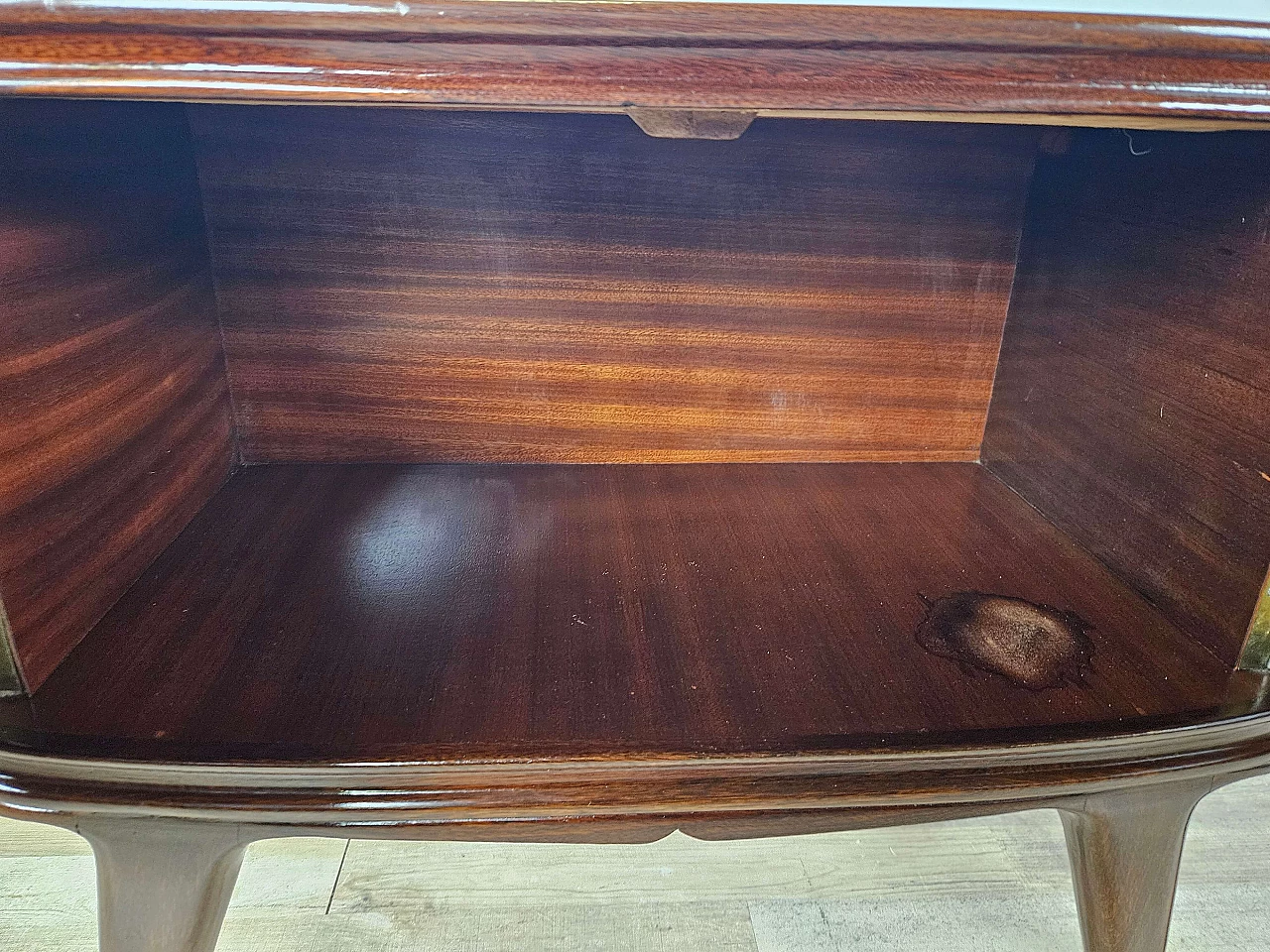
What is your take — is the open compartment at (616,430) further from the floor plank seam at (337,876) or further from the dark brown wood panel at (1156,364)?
the floor plank seam at (337,876)

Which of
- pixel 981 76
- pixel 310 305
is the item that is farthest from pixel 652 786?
pixel 310 305

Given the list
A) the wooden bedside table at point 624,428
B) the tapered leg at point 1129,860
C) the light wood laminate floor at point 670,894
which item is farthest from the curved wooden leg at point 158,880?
the tapered leg at point 1129,860

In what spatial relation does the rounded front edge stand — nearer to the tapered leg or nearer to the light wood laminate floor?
the tapered leg

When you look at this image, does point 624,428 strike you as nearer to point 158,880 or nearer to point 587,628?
point 587,628

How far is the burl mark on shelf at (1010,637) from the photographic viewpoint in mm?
417

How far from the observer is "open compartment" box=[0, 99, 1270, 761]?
377 mm

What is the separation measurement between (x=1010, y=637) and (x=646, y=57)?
331 mm

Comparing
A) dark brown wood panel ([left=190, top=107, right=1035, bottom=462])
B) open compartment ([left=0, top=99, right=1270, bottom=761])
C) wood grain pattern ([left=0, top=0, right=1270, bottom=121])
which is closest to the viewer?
wood grain pattern ([left=0, top=0, right=1270, bottom=121])

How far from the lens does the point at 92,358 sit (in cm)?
41

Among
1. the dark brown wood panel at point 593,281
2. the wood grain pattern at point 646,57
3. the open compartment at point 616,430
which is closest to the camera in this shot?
the wood grain pattern at point 646,57

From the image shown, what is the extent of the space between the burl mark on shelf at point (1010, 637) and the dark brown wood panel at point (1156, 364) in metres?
0.07

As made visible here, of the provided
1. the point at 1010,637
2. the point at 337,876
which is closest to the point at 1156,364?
the point at 1010,637

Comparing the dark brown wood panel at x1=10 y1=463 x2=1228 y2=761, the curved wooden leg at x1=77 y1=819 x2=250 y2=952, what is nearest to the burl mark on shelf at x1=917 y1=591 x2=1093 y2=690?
the dark brown wood panel at x1=10 y1=463 x2=1228 y2=761

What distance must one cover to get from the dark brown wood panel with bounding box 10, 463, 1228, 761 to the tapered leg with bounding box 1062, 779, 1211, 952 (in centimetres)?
5
